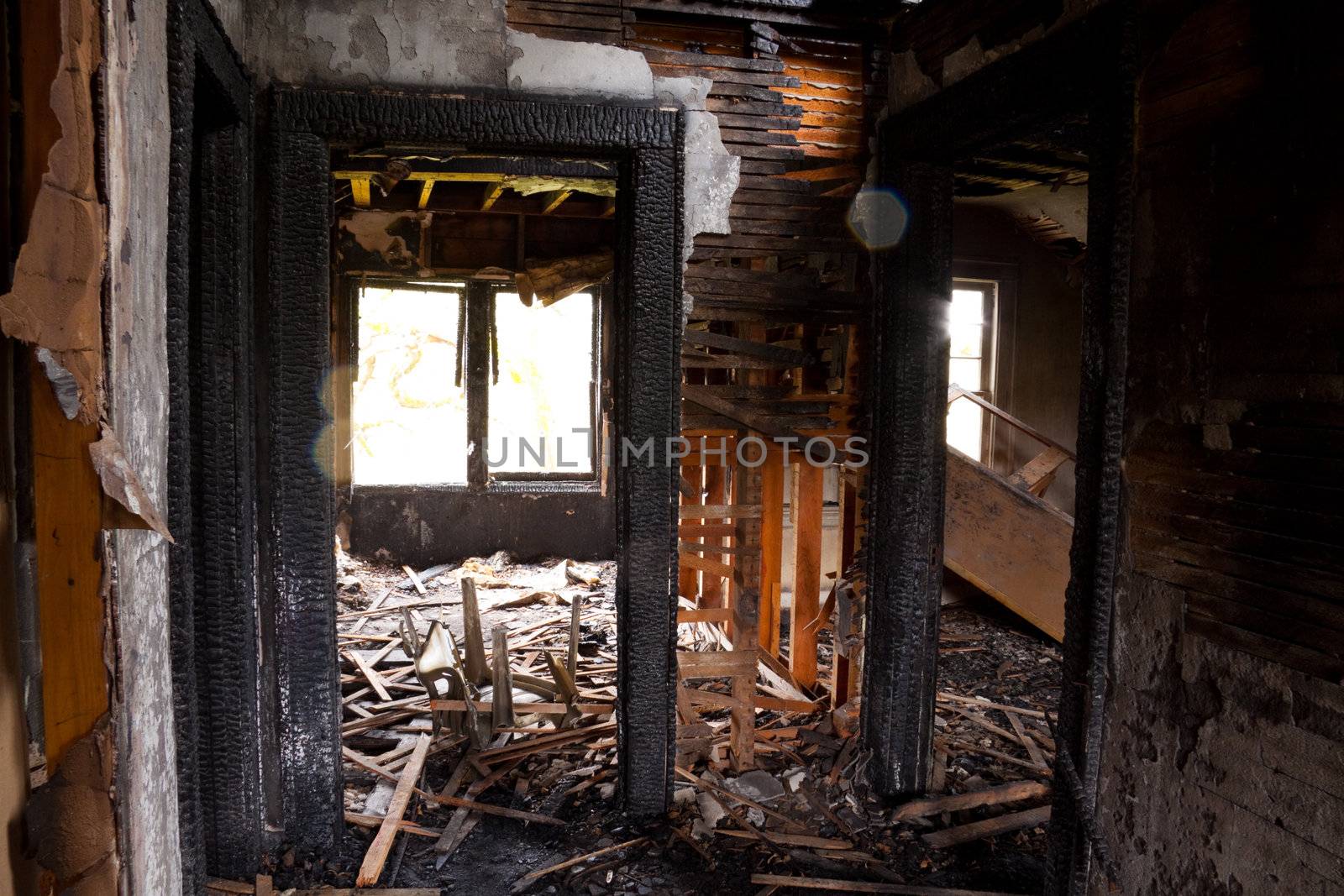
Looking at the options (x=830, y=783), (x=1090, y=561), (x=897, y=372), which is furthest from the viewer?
(x=830, y=783)

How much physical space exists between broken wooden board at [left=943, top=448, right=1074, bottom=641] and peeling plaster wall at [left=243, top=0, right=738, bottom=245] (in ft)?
10.4

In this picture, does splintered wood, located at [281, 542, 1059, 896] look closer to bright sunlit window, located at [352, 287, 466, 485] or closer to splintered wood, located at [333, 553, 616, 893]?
splintered wood, located at [333, 553, 616, 893]

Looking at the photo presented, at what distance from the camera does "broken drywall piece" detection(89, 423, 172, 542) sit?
142 cm

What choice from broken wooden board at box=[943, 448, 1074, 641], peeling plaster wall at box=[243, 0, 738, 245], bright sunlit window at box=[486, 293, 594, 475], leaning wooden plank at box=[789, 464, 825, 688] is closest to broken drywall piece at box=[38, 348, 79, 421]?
peeling plaster wall at box=[243, 0, 738, 245]

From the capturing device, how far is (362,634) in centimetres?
621

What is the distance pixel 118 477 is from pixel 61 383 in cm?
20

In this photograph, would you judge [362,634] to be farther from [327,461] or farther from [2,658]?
[2,658]

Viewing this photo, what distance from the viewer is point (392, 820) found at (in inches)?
142

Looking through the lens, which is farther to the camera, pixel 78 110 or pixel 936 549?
pixel 936 549

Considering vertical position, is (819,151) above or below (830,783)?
above

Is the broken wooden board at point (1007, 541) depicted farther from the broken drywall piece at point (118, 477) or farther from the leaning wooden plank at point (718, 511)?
the broken drywall piece at point (118, 477)

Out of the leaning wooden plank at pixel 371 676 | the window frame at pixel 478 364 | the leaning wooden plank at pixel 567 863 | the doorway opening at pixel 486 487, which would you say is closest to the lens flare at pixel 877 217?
the doorway opening at pixel 486 487

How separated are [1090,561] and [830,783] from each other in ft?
6.67

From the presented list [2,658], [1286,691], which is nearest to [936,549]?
[1286,691]
